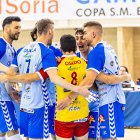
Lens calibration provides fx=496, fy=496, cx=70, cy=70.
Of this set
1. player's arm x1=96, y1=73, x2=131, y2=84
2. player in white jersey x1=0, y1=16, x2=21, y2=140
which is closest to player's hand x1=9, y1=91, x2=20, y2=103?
player in white jersey x1=0, y1=16, x2=21, y2=140

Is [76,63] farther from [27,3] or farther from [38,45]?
[27,3]

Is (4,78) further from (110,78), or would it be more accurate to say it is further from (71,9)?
(71,9)

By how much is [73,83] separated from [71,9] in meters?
9.12

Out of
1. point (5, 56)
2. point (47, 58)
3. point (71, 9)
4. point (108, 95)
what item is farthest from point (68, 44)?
point (71, 9)

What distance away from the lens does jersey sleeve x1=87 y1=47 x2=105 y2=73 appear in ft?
16.9

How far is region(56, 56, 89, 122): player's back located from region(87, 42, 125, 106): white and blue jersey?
0.12 metres

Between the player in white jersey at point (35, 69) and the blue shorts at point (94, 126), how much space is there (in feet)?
1.70

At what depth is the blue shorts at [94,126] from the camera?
5.62m

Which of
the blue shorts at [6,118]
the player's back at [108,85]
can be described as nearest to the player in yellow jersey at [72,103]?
the player's back at [108,85]

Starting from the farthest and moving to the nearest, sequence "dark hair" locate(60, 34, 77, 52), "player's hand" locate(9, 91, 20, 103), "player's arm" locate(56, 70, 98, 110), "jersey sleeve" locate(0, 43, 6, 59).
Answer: "player's hand" locate(9, 91, 20, 103), "jersey sleeve" locate(0, 43, 6, 59), "dark hair" locate(60, 34, 77, 52), "player's arm" locate(56, 70, 98, 110)

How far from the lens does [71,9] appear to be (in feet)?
46.4

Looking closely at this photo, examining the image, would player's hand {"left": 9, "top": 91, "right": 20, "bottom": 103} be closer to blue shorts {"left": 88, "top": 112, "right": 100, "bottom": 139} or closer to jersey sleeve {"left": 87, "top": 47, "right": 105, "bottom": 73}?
blue shorts {"left": 88, "top": 112, "right": 100, "bottom": 139}

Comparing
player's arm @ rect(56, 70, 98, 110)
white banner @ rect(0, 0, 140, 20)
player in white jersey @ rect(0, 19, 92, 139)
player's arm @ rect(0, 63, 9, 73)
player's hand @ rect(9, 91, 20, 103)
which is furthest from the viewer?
white banner @ rect(0, 0, 140, 20)

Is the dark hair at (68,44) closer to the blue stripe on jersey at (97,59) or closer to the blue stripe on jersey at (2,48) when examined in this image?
the blue stripe on jersey at (97,59)
